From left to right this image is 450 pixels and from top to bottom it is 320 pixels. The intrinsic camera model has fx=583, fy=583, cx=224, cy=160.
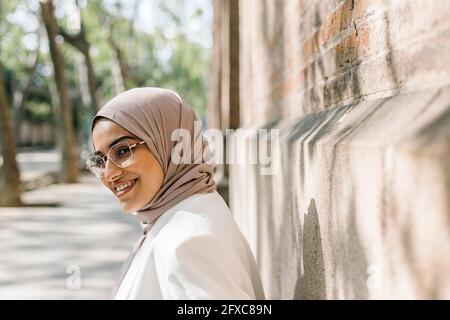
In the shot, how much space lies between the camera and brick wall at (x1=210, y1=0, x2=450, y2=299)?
1400 millimetres

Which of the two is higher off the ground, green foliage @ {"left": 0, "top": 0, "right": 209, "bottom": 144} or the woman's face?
green foliage @ {"left": 0, "top": 0, "right": 209, "bottom": 144}

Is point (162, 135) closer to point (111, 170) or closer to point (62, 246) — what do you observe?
point (111, 170)

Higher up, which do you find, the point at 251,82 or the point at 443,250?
the point at 251,82

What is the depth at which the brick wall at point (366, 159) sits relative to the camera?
1.40 meters

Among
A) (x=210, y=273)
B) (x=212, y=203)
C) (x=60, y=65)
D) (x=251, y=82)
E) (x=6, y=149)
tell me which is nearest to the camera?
(x=210, y=273)

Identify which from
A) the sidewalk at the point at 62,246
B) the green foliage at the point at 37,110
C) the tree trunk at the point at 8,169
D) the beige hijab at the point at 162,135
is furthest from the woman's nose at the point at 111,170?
the green foliage at the point at 37,110

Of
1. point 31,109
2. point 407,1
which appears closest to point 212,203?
point 407,1

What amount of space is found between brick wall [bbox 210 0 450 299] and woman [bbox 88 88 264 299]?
388mm

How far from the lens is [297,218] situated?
2873 millimetres

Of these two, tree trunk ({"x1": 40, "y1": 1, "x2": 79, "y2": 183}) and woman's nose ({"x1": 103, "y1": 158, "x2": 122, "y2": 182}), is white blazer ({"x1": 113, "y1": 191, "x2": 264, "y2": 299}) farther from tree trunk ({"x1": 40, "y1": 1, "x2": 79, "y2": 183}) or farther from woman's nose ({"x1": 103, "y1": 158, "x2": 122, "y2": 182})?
tree trunk ({"x1": 40, "y1": 1, "x2": 79, "y2": 183})

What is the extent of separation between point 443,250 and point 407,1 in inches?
35.7

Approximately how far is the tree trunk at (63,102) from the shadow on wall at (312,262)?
45.2 feet

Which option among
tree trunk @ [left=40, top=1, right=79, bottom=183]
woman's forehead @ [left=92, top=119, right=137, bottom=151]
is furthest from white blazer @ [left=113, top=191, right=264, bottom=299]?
tree trunk @ [left=40, top=1, right=79, bottom=183]
